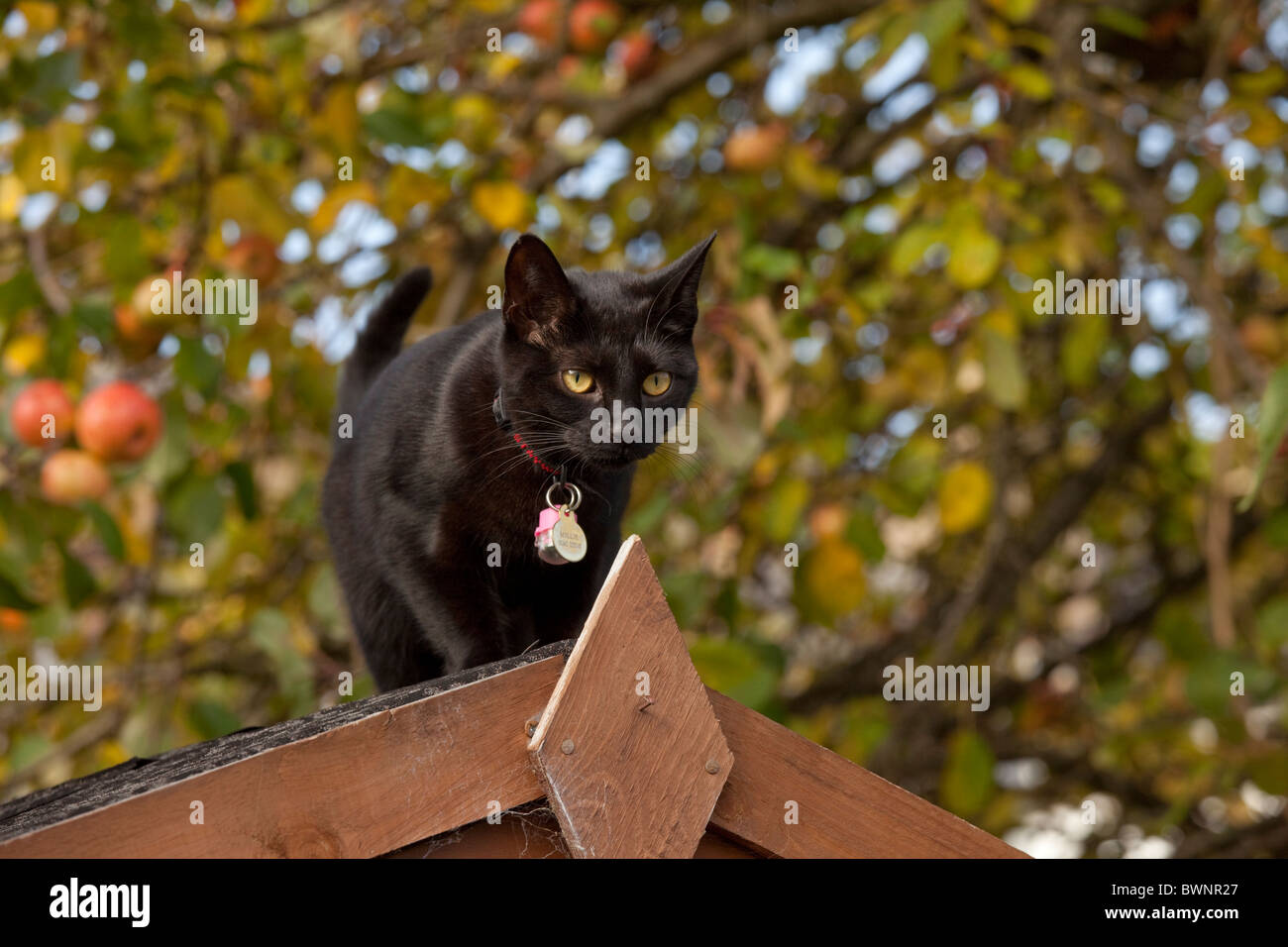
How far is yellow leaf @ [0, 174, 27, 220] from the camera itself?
3.16 meters

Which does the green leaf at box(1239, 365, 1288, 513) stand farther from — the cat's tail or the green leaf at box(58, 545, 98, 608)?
the green leaf at box(58, 545, 98, 608)

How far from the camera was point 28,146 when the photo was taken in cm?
296

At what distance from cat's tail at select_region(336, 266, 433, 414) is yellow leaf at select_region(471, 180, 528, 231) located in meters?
0.50

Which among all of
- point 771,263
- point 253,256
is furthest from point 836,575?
point 253,256

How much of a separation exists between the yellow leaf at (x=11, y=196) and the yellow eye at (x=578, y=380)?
1.91 meters

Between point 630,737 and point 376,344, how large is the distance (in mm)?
1327

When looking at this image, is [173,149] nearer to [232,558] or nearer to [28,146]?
[28,146]

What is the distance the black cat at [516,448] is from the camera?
1.89 metres

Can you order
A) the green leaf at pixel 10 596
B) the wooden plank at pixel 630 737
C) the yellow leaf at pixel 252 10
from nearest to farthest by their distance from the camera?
1. the wooden plank at pixel 630 737
2. the green leaf at pixel 10 596
3. the yellow leaf at pixel 252 10

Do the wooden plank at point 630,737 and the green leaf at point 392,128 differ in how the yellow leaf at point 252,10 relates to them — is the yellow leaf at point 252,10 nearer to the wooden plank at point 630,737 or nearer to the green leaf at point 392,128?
the green leaf at point 392,128

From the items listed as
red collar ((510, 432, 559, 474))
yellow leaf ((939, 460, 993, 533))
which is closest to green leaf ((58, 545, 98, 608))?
red collar ((510, 432, 559, 474))

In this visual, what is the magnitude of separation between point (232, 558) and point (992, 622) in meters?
2.15

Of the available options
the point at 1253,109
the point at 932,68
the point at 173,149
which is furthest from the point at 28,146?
the point at 1253,109

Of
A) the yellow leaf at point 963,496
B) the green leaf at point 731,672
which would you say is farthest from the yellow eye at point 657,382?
the yellow leaf at point 963,496
